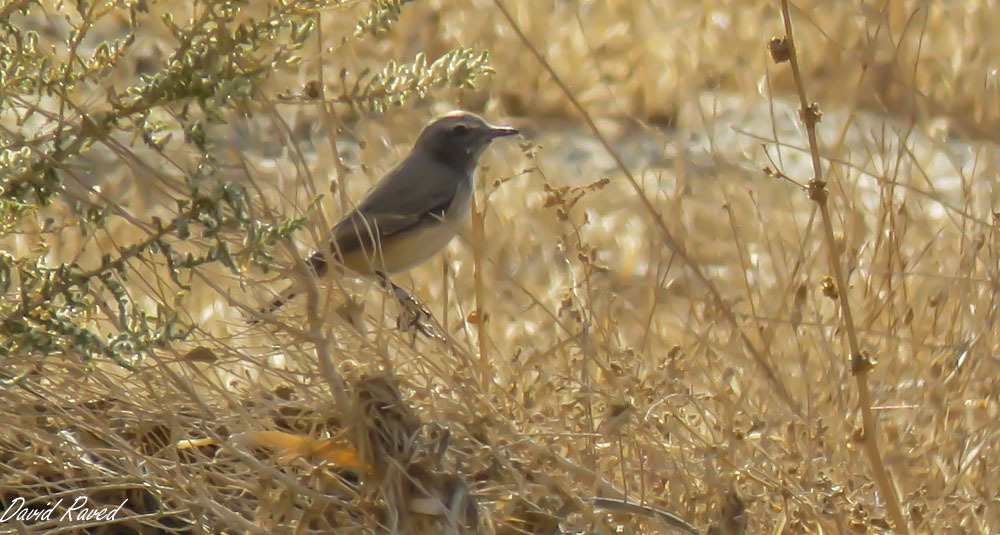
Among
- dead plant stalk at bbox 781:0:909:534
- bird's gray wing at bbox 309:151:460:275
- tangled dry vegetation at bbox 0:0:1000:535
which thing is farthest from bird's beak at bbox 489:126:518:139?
dead plant stalk at bbox 781:0:909:534

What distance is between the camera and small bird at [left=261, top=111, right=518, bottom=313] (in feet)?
15.4

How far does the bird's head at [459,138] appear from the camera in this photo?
511 cm

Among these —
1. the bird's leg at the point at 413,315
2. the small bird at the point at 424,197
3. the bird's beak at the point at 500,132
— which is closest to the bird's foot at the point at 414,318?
the bird's leg at the point at 413,315

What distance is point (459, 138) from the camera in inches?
203

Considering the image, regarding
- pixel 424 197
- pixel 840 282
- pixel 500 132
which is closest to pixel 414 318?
pixel 840 282

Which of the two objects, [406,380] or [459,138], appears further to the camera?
[459,138]

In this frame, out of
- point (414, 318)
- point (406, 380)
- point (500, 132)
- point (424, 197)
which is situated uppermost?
point (500, 132)

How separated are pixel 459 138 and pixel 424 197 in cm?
31

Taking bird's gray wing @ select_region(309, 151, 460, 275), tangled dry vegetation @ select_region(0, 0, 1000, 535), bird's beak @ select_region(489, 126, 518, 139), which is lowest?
tangled dry vegetation @ select_region(0, 0, 1000, 535)

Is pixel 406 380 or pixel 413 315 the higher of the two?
pixel 413 315

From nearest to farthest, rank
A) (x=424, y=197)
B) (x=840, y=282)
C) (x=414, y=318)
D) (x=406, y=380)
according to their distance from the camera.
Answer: (x=840, y=282)
(x=406, y=380)
(x=414, y=318)
(x=424, y=197)

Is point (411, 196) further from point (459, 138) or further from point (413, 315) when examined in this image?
point (413, 315)

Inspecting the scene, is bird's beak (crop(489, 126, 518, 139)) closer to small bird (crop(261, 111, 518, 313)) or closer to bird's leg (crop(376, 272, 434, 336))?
small bird (crop(261, 111, 518, 313))

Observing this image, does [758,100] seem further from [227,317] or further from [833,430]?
[833,430]
